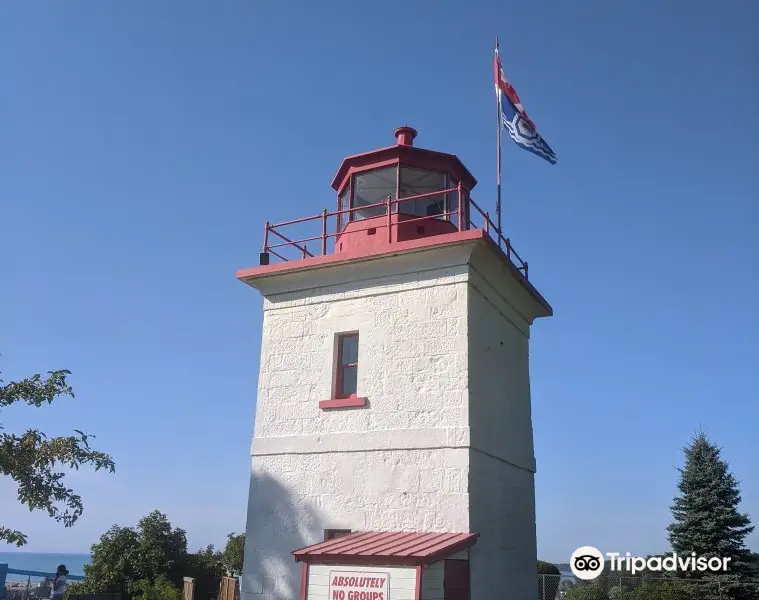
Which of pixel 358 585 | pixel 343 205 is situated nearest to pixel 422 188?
pixel 343 205

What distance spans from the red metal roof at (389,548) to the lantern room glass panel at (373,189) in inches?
242

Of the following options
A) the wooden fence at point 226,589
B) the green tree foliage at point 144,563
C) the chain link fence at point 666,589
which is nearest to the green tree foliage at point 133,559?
the green tree foliage at point 144,563

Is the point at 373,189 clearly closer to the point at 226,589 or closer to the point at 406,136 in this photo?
the point at 406,136

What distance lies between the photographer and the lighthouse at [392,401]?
11344mm

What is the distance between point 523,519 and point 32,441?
8.87 m

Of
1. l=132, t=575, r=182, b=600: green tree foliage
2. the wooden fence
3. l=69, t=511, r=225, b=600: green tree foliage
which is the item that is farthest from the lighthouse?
l=69, t=511, r=225, b=600: green tree foliage

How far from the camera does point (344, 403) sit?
12555 mm

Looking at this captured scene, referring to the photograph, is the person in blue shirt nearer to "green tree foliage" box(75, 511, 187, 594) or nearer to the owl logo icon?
"green tree foliage" box(75, 511, 187, 594)

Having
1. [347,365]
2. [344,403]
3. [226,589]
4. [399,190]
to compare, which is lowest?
[226,589]

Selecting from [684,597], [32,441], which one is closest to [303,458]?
[32,441]

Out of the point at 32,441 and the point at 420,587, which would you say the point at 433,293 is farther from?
the point at 32,441

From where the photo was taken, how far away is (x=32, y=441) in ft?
40.0

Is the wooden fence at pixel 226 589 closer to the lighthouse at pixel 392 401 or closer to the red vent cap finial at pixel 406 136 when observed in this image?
the lighthouse at pixel 392 401

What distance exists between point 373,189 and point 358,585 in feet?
25.1
